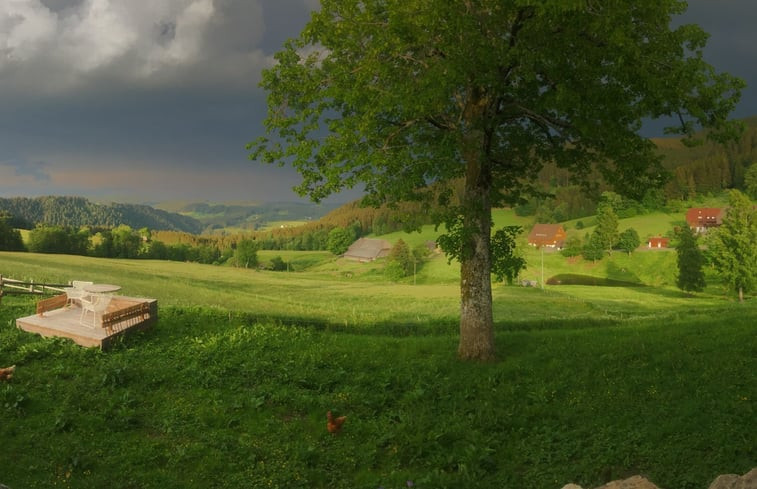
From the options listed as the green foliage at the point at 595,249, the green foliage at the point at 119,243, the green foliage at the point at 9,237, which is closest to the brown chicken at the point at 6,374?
the green foliage at the point at 9,237

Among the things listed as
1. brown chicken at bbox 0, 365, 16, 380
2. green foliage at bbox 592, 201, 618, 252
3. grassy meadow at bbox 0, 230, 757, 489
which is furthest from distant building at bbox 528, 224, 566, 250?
brown chicken at bbox 0, 365, 16, 380

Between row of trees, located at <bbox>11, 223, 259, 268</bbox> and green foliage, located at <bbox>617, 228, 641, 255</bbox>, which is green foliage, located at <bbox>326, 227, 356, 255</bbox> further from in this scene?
green foliage, located at <bbox>617, 228, 641, 255</bbox>

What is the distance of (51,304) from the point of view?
22453 millimetres

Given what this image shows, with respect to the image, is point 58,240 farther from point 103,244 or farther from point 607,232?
point 607,232

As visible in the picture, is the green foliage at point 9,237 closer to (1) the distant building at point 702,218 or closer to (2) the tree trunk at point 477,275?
(2) the tree trunk at point 477,275

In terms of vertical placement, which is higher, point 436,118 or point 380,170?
point 436,118

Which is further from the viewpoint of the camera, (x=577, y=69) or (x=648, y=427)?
(x=577, y=69)

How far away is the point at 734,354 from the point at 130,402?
18888 millimetres

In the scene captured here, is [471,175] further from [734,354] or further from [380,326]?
[380,326]

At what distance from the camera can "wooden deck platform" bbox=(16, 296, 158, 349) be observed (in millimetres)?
19125

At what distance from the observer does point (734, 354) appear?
48.8ft

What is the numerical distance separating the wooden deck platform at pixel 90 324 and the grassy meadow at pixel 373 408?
20.5 inches

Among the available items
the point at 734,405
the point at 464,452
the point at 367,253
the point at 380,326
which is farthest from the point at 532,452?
the point at 367,253

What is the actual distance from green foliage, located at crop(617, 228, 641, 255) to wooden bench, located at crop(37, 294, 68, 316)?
369ft
